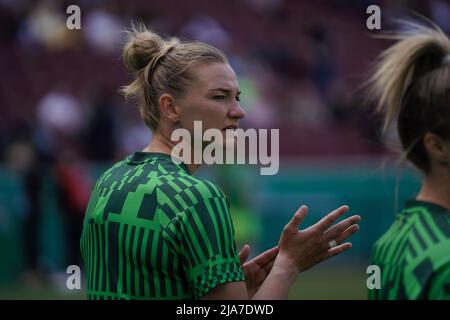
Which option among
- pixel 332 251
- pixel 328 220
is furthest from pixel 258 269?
pixel 328 220

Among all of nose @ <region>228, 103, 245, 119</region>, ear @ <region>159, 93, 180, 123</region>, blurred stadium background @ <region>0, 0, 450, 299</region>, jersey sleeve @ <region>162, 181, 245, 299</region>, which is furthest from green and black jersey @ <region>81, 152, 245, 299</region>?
blurred stadium background @ <region>0, 0, 450, 299</region>

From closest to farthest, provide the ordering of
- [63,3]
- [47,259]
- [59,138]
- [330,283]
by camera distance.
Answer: [330,283] → [47,259] → [59,138] → [63,3]

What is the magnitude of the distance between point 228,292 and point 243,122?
421 inches

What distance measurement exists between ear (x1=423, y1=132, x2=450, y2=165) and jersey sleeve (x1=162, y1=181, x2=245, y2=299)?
2.52 ft

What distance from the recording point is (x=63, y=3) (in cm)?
1496

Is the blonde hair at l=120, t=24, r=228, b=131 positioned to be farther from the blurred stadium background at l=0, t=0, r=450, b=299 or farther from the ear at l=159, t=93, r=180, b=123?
the blurred stadium background at l=0, t=0, r=450, b=299

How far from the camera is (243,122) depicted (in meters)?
13.7

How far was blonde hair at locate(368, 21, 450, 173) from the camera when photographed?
125 inches

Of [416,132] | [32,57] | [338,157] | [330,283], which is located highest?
[32,57]

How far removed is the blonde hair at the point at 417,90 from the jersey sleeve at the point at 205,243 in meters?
0.75

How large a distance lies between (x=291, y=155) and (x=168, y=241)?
12543mm

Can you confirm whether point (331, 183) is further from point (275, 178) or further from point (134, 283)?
point (134, 283)

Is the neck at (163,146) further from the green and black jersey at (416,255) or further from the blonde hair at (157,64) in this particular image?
the green and black jersey at (416,255)
